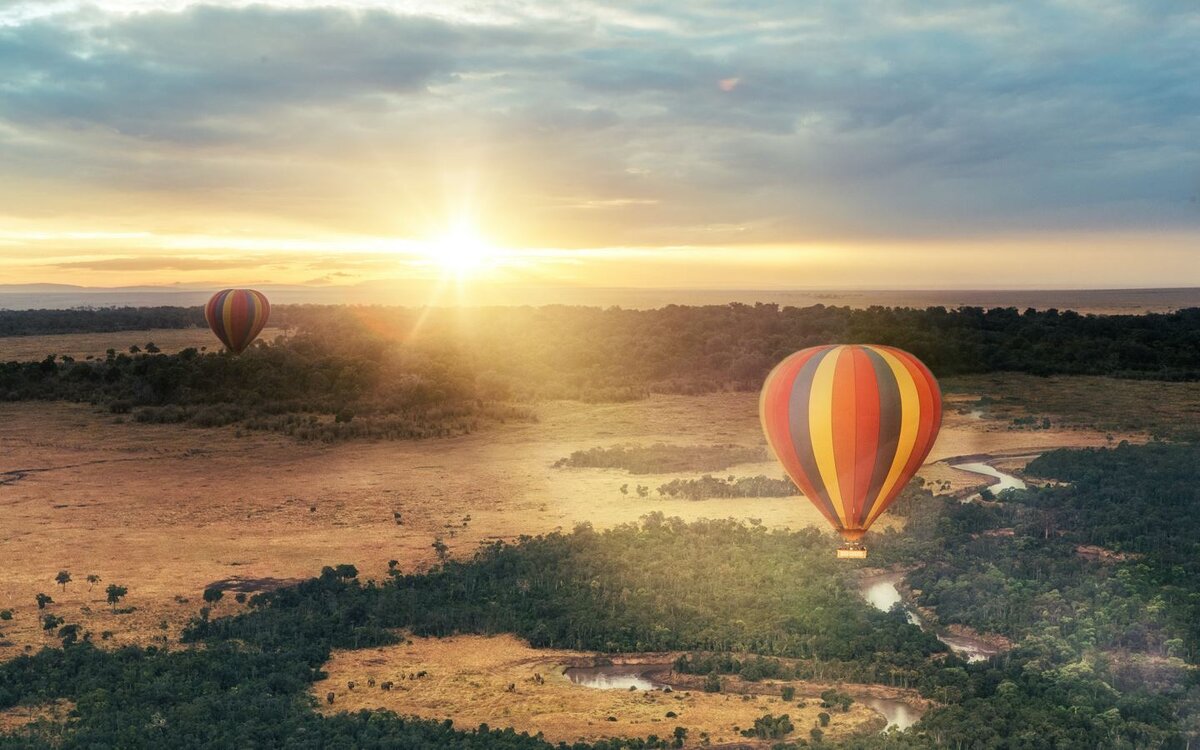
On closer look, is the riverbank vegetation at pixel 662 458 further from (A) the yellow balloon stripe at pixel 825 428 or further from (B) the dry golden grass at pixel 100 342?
(B) the dry golden grass at pixel 100 342

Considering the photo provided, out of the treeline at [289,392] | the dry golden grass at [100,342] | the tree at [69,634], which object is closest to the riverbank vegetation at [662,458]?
the treeline at [289,392]

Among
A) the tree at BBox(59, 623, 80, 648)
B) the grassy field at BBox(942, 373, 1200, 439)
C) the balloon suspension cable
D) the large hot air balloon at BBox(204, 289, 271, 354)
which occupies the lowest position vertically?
the tree at BBox(59, 623, 80, 648)

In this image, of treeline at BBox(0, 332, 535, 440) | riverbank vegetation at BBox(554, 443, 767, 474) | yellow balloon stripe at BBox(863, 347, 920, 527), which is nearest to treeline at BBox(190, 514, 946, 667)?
yellow balloon stripe at BBox(863, 347, 920, 527)

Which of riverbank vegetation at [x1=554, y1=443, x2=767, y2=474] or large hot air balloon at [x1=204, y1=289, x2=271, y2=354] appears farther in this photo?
large hot air balloon at [x1=204, y1=289, x2=271, y2=354]

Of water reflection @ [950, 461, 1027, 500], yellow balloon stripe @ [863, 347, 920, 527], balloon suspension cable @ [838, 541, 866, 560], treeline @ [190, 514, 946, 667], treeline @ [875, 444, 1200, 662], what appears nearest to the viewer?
treeline @ [190, 514, 946, 667]

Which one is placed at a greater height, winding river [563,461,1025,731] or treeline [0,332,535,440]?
treeline [0,332,535,440]

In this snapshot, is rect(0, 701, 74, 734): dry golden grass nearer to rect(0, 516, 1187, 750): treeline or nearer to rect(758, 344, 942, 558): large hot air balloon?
rect(0, 516, 1187, 750): treeline

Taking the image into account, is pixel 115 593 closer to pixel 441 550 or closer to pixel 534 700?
pixel 441 550
